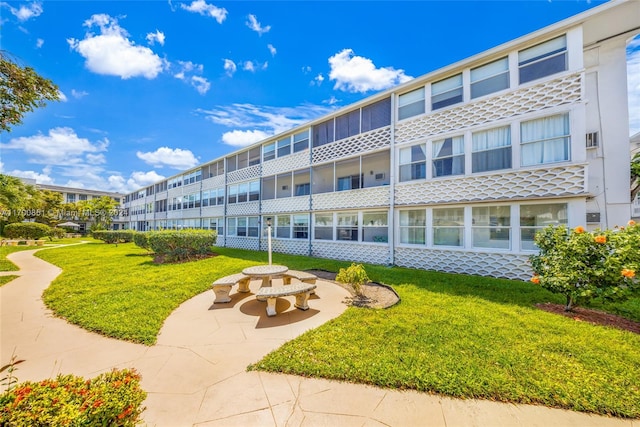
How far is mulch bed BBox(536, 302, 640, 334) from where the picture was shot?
5231 millimetres

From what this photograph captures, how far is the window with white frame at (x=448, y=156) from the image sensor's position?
1038 cm

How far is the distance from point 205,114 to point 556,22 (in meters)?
18.2

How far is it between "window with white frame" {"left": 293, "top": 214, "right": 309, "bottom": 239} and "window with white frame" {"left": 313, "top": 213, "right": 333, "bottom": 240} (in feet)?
2.45

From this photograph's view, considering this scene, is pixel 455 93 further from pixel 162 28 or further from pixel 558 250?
pixel 162 28

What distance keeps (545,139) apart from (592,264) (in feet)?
16.8

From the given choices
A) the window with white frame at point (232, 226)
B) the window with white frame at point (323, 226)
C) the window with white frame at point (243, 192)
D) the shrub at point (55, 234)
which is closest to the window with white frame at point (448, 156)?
the window with white frame at point (323, 226)

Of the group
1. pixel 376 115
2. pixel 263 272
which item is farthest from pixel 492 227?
pixel 263 272

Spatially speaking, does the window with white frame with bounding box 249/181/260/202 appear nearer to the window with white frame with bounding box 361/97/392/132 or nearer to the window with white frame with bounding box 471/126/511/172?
the window with white frame with bounding box 361/97/392/132

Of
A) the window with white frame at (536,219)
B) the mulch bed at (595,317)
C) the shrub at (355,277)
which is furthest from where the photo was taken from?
the window with white frame at (536,219)

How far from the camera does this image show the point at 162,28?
29.0 ft

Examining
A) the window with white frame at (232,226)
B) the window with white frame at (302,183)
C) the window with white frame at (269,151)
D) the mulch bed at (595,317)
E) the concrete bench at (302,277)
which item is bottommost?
the mulch bed at (595,317)

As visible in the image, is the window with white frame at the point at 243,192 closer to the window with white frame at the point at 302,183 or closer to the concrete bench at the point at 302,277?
the window with white frame at the point at 302,183

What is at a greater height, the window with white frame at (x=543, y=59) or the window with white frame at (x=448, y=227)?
the window with white frame at (x=543, y=59)

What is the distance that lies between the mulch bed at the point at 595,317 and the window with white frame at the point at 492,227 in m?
3.26
